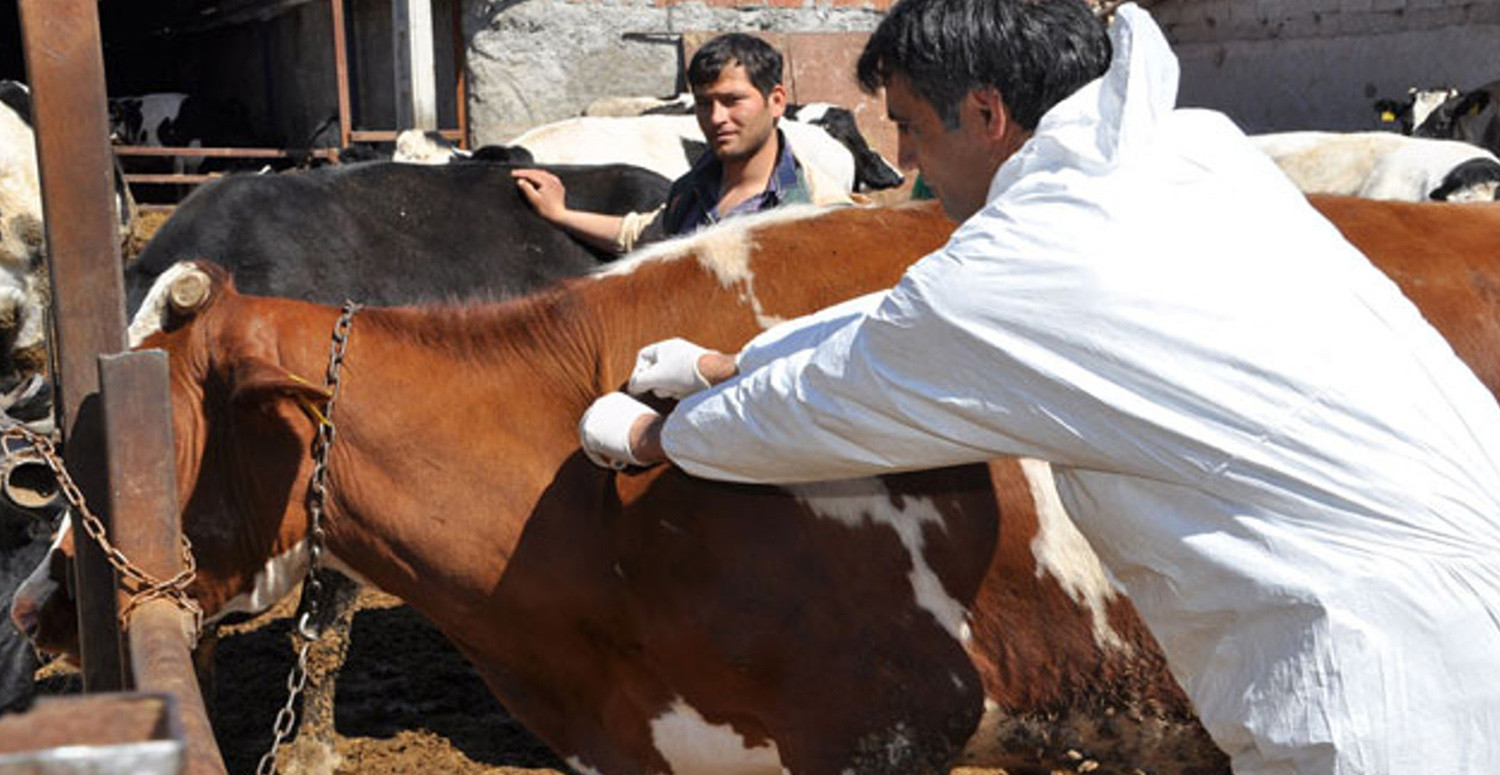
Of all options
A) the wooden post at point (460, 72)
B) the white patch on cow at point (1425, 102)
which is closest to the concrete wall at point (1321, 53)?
the white patch on cow at point (1425, 102)

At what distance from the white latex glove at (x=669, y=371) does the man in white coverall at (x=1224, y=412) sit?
1.33ft

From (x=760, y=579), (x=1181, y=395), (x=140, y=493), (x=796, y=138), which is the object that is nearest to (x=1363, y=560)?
(x=1181, y=395)

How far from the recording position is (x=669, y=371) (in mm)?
2344

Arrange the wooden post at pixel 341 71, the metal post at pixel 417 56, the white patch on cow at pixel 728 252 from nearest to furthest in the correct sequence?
the white patch on cow at pixel 728 252 < the metal post at pixel 417 56 < the wooden post at pixel 341 71

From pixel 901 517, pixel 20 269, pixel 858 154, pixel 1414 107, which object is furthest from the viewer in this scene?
pixel 1414 107

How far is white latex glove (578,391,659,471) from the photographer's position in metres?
2.27

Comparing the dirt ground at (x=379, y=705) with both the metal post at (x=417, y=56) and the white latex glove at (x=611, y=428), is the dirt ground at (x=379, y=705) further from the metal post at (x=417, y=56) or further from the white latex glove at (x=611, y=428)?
the metal post at (x=417, y=56)

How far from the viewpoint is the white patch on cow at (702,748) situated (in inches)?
105

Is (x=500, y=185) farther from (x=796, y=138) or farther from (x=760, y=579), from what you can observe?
(x=796, y=138)

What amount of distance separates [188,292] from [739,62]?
2.07m

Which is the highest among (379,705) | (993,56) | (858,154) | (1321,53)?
(993,56)

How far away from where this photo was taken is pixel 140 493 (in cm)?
217

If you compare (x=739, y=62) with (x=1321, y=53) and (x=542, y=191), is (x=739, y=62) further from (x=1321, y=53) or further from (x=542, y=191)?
(x=1321, y=53)

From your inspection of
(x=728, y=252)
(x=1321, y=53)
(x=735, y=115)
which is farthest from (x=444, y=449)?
A: (x=1321, y=53)
